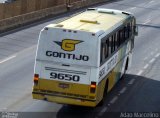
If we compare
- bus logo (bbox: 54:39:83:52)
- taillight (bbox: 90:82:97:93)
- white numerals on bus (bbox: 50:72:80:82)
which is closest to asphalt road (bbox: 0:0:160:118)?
taillight (bbox: 90:82:97:93)

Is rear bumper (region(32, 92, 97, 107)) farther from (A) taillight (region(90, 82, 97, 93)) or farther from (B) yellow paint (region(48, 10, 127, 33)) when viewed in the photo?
(B) yellow paint (region(48, 10, 127, 33))

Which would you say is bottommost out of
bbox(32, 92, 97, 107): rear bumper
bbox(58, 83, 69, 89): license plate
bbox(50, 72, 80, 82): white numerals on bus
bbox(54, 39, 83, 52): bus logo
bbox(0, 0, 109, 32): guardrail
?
bbox(0, 0, 109, 32): guardrail

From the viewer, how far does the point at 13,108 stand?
1736 centimetres

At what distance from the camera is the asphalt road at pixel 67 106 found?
57.6 feet

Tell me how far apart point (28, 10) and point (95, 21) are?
21243mm

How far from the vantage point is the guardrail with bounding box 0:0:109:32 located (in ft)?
115

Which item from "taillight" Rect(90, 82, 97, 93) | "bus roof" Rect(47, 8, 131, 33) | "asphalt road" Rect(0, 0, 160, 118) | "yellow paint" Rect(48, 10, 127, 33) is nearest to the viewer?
"taillight" Rect(90, 82, 97, 93)

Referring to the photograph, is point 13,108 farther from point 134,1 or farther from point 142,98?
point 134,1

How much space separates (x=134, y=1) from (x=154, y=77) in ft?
126

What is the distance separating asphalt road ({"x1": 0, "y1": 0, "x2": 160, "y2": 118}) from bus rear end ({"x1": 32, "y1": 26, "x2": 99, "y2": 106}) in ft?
2.68

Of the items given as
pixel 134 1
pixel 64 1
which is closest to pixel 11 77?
pixel 64 1

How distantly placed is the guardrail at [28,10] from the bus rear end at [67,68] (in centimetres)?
1736

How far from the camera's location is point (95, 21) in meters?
18.5

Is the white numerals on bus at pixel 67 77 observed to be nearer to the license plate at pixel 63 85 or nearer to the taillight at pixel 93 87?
the license plate at pixel 63 85
